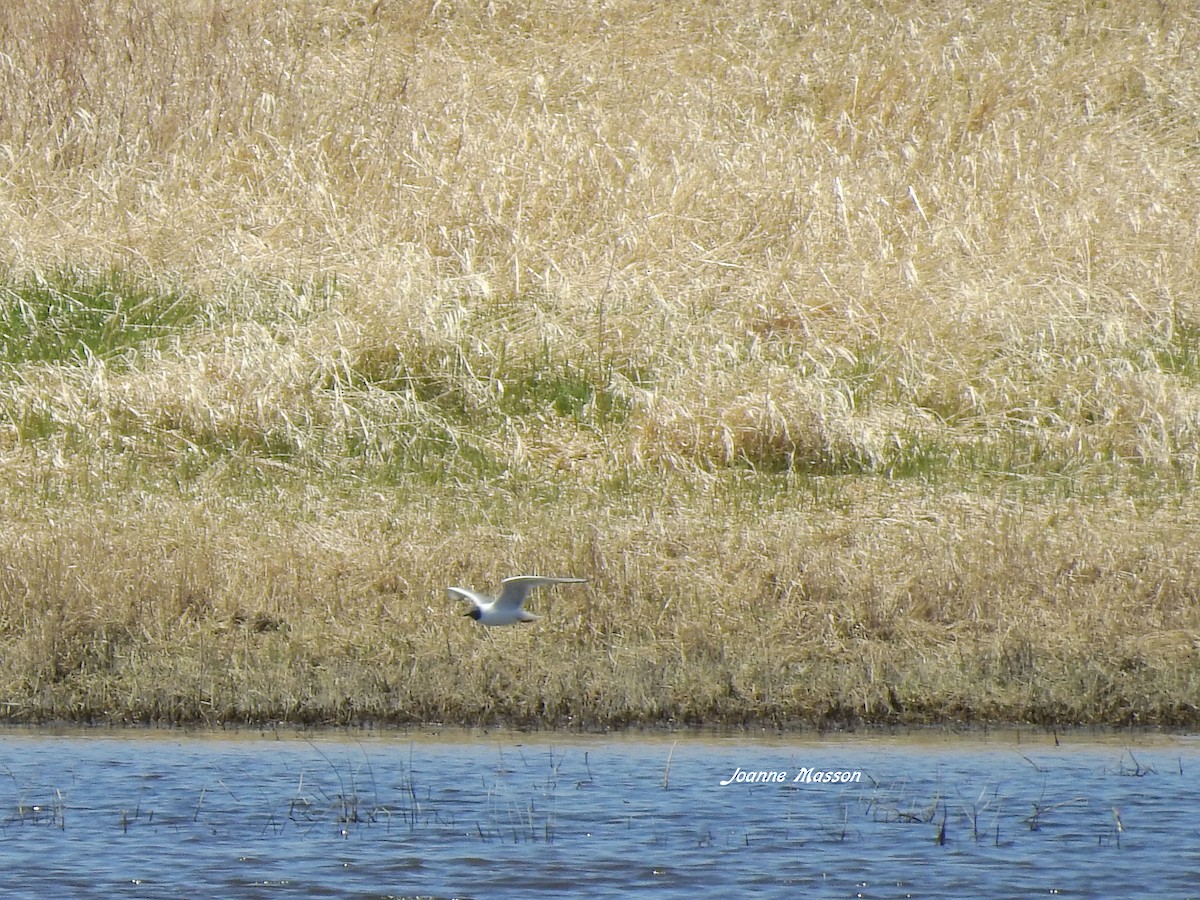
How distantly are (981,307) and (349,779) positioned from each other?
9222 mm

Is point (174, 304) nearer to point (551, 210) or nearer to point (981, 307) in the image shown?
point (551, 210)

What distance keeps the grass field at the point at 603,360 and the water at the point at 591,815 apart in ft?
1.73

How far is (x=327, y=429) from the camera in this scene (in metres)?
13.2

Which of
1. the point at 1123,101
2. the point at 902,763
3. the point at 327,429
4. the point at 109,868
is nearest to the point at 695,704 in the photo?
the point at 902,763

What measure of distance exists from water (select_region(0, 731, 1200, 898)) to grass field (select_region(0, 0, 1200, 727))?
1.73 ft

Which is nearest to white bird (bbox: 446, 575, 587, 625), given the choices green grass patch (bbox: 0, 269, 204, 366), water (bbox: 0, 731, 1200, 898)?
water (bbox: 0, 731, 1200, 898)

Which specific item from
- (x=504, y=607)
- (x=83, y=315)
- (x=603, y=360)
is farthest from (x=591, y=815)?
(x=83, y=315)

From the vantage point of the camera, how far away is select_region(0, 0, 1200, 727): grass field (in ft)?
29.5

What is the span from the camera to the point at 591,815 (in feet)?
23.6

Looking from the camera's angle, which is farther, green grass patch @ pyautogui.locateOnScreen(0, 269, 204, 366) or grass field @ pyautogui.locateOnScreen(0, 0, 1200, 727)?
green grass patch @ pyautogui.locateOnScreen(0, 269, 204, 366)
